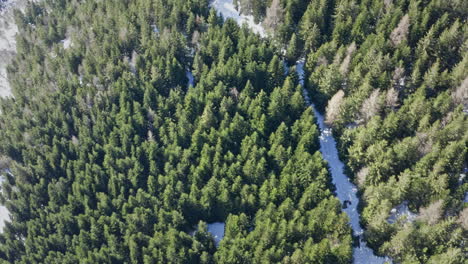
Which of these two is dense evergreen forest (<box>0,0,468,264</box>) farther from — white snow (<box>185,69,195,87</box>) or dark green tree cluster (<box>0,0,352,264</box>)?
white snow (<box>185,69,195,87</box>)

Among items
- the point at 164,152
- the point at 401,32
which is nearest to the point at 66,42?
the point at 164,152

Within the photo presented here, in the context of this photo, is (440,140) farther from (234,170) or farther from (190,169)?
(190,169)

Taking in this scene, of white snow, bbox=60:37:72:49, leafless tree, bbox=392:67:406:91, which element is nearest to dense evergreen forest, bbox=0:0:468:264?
leafless tree, bbox=392:67:406:91

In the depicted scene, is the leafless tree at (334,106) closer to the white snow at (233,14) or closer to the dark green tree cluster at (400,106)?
the dark green tree cluster at (400,106)

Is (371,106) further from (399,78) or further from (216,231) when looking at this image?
(216,231)

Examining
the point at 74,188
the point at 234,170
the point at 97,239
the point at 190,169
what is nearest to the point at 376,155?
the point at 234,170

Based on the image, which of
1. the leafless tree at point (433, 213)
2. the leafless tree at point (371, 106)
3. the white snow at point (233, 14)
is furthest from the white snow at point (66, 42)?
the leafless tree at point (433, 213)
